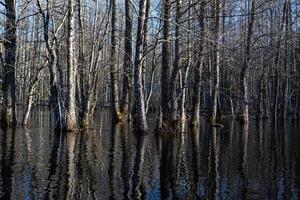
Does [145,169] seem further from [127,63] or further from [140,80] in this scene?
[127,63]

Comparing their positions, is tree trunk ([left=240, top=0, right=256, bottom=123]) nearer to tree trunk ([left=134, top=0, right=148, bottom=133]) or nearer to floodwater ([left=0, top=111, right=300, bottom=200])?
tree trunk ([left=134, top=0, right=148, bottom=133])

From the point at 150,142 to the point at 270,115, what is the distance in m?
26.1

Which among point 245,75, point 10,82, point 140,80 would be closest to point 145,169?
point 140,80

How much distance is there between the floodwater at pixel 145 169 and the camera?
27.3 feet

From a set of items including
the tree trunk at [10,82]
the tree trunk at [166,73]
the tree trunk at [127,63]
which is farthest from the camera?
the tree trunk at [127,63]

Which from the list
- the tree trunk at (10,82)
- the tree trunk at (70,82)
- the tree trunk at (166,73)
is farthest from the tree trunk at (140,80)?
the tree trunk at (10,82)

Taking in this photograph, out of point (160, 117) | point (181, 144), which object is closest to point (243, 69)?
point (160, 117)

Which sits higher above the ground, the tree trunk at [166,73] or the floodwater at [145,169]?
the tree trunk at [166,73]

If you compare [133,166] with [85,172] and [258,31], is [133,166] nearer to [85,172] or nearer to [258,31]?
[85,172]

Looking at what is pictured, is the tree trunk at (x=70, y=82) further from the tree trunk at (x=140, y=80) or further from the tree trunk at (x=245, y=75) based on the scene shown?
the tree trunk at (x=245, y=75)

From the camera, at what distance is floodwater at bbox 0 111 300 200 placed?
8.34 m

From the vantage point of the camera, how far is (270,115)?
133ft

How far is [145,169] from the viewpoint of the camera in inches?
424

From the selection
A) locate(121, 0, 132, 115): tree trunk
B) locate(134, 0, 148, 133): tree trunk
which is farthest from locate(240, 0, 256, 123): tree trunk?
locate(134, 0, 148, 133): tree trunk
